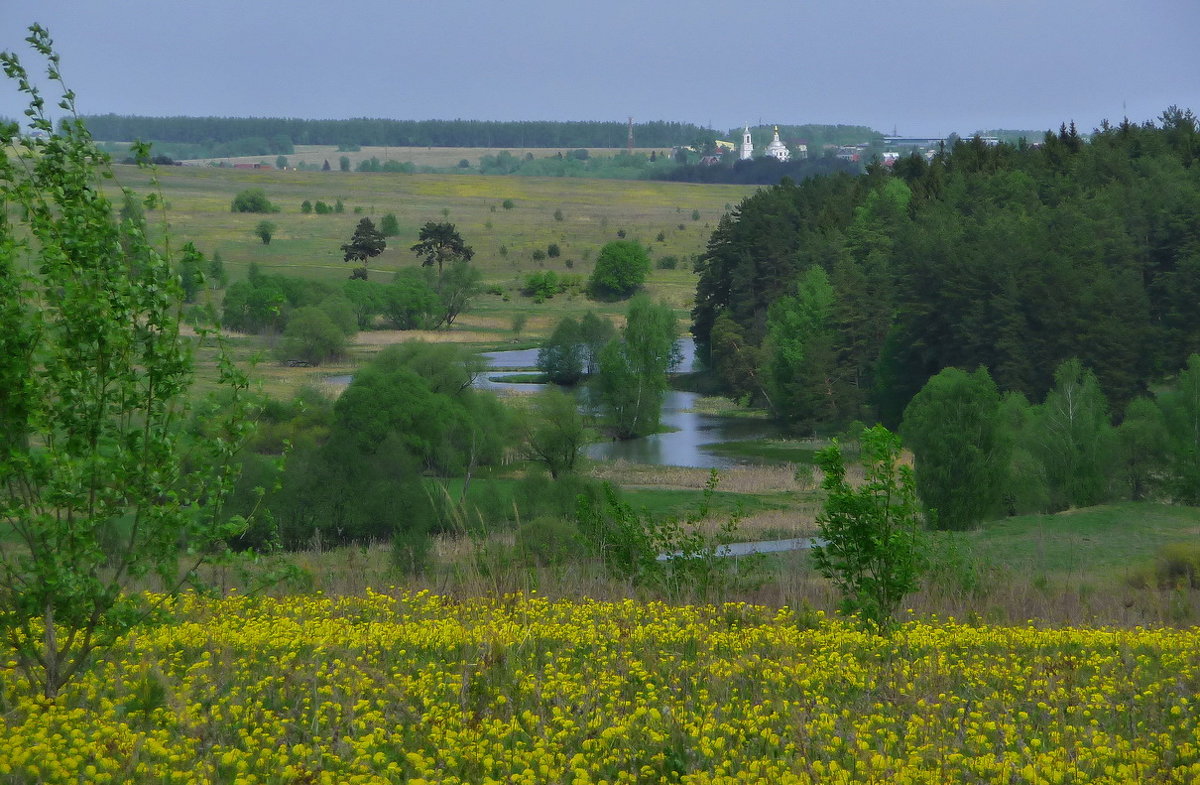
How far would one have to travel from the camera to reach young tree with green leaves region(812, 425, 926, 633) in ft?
35.1

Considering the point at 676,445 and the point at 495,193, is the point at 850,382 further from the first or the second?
the point at 495,193

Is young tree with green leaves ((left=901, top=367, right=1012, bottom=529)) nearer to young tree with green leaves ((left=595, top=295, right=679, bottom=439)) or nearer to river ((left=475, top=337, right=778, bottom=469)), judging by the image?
river ((left=475, top=337, right=778, bottom=469))

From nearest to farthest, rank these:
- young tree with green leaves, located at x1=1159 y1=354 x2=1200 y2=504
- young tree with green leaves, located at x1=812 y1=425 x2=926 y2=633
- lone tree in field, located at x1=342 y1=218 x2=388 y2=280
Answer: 1. young tree with green leaves, located at x1=812 y1=425 x2=926 y2=633
2. young tree with green leaves, located at x1=1159 y1=354 x2=1200 y2=504
3. lone tree in field, located at x1=342 y1=218 x2=388 y2=280

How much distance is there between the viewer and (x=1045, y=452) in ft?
144

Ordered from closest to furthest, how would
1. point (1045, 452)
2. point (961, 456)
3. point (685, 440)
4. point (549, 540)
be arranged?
1. point (549, 540)
2. point (961, 456)
3. point (1045, 452)
4. point (685, 440)

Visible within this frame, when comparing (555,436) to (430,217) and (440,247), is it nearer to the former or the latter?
(440,247)

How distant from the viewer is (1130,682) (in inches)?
304

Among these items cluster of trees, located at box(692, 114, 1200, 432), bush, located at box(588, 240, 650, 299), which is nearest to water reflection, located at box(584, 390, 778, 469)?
cluster of trees, located at box(692, 114, 1200, 432)

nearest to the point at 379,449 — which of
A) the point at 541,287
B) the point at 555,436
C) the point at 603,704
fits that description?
the point at 555,436

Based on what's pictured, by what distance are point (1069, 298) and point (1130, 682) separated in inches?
2131

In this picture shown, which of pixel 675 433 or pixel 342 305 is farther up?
pixel 342 305

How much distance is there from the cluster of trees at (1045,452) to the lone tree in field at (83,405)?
1386 inches

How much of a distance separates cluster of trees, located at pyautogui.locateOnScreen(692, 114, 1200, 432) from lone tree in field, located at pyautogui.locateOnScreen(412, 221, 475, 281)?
33.5 metres

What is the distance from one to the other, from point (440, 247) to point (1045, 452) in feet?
279
